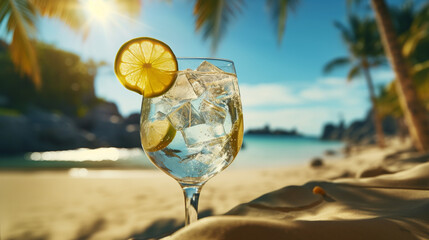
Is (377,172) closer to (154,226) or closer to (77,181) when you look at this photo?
(154,226)

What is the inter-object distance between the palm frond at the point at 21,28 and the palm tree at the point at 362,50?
63.5 feet

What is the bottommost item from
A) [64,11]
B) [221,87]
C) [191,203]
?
[191,203]

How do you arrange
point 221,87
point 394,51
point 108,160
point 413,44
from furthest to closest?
1. point 108,160
2. point 413,44
3. point 394,51
4. point 221,87

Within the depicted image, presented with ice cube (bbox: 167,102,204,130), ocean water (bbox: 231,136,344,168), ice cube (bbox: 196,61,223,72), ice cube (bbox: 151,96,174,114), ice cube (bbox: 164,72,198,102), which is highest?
ice cube (bbox: 196,61,223,72)

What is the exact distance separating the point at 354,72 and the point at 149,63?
2387cm

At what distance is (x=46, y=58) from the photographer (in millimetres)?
32031

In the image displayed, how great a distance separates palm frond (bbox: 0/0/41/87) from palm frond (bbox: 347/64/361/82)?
21418 mm

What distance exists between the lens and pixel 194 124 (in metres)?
1.09

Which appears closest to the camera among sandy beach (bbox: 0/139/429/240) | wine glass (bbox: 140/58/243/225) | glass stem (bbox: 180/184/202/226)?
glass stem (bbox: 180/184/202/226)

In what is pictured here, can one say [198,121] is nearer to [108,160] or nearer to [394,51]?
[394,51]

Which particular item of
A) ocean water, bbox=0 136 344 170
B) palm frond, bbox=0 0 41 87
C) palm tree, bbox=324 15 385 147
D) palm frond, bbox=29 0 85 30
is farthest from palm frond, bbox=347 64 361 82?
palm frond, bbox=0 0 41 87

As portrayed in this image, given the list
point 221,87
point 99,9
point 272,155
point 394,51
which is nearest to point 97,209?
point 221,87

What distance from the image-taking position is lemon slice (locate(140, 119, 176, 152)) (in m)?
1.06

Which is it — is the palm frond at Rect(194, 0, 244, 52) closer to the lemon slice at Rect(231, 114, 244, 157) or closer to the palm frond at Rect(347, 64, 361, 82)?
the lemon slice at Rect(231, 114, 244, 157)
